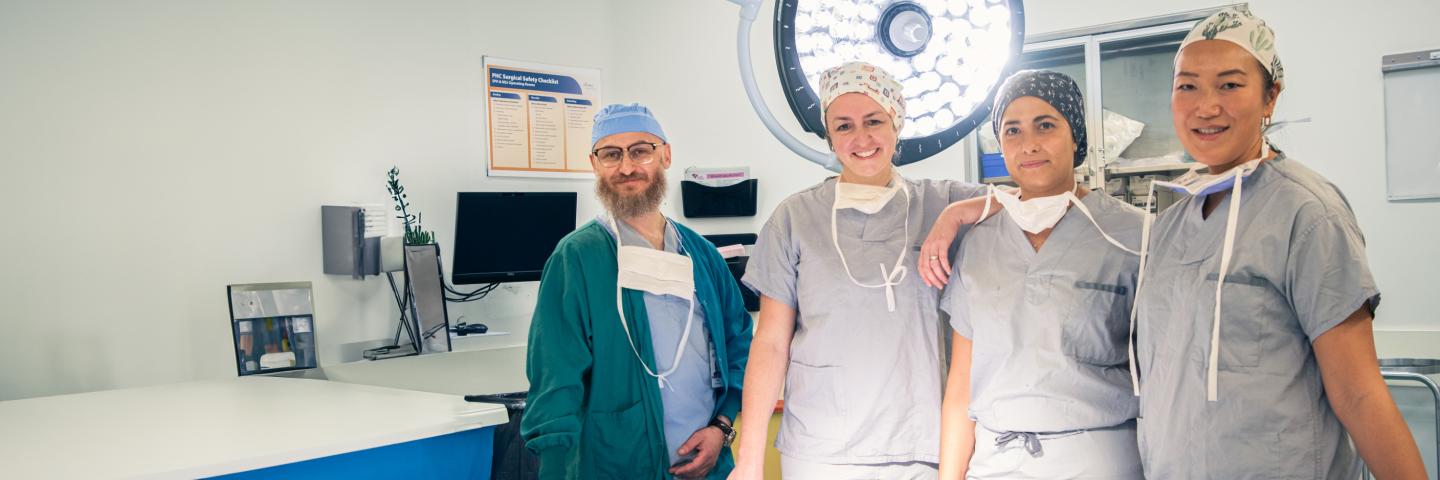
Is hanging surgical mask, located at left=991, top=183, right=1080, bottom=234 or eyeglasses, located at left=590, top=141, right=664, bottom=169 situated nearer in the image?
hanging surgical mask, located at left=991, top=183, right=1080, bottom=234

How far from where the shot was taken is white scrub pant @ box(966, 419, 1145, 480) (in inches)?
49.7

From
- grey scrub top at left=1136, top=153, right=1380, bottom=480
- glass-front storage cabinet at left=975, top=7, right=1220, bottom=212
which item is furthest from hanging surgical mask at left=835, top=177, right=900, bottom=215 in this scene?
glass-front storage cabinet at left=975, top=7, right=1220, bottom=212

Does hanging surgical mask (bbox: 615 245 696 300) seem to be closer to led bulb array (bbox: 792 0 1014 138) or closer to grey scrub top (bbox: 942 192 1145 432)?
led bulb array (bbox: 792 0 1014 138)

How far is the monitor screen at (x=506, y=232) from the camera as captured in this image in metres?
3.26

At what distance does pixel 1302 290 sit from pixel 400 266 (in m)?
2.84

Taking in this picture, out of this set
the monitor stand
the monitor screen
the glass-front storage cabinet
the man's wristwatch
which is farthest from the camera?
the glass-front storage cabinet

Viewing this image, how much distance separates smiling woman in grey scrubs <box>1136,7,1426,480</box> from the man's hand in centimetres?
83

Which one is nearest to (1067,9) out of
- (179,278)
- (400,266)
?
(400,266)

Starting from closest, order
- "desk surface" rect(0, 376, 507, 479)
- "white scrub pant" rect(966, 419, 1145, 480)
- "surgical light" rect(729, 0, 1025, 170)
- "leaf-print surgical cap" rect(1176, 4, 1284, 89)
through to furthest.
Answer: "leaf-print surgical cap" rect(1176, 4, 1284, 89) → "white scrub pant" rect(966, 419, 1145, 480) → "surgical light" rect(729, 0, 1025, 170) → "desk surface" rect(0, 376, 507, 479)

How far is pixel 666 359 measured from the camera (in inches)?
69.1

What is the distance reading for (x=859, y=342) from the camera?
148 centimetres

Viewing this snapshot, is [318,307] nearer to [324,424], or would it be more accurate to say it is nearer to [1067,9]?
[324,424]

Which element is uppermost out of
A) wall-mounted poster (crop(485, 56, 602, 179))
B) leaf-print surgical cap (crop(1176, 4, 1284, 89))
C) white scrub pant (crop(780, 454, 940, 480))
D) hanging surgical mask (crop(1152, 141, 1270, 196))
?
wall-mounted poster (crop(485, 56, 602, 179))

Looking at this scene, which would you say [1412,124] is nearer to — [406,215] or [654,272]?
[654,272]
